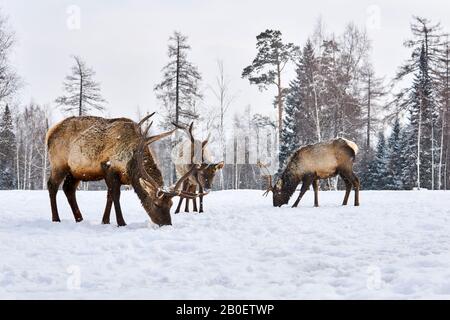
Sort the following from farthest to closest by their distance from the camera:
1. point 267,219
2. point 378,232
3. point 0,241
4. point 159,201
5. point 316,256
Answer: point 267,219 < point 159,201 < point 378,232 < point 0,241 < point 316,256

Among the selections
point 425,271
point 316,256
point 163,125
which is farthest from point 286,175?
point 163,125

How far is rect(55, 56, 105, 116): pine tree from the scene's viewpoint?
25.3 metres

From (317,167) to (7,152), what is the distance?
36673mm

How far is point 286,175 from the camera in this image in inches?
455

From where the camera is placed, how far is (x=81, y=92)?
25406 millimetres

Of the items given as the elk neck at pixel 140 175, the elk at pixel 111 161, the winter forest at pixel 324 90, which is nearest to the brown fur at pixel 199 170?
the elk neck at pixel 140 175

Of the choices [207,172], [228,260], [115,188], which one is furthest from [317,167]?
[228,260]

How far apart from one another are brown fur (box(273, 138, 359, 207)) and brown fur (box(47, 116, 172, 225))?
525 cm

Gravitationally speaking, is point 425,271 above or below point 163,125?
below

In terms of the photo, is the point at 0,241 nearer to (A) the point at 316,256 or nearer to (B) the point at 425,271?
(A) the point at 316,256

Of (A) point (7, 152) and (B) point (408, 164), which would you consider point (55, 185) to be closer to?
(B) point (408, 164)

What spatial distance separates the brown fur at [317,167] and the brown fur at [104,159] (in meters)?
5.25
